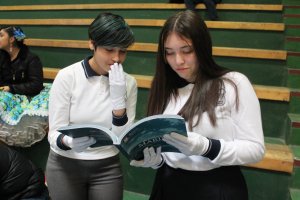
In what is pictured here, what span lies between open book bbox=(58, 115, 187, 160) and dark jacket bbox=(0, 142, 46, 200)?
3.14ft

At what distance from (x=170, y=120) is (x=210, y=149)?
134 mm

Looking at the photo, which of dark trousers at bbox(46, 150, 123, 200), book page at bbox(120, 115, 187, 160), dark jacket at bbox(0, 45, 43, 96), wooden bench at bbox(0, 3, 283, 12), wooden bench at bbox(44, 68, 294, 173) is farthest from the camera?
wooden bench at bbox(0, 3, 283, 12)

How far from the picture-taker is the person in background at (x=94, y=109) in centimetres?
91

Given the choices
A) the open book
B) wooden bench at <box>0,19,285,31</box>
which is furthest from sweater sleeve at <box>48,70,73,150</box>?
wooden bench at <box>0,19,285,31</box>

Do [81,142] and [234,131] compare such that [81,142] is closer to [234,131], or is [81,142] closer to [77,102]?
[77,102]

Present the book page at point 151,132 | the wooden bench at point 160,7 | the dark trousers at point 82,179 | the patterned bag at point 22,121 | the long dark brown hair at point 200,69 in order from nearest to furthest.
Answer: the book page at point 151,132
the long dark brown hair at point 200,69
the dark trousers at point 82,179
the patterned bag at point 22,121
the wooden bench at point 160,7

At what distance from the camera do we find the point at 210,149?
0.72 m

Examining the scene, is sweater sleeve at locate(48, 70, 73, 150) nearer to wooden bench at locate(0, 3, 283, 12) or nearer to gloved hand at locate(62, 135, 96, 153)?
gloved hand at locate(62, 135, 96, 153)

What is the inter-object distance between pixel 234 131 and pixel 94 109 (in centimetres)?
43

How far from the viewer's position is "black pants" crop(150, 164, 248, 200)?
30.8 inches

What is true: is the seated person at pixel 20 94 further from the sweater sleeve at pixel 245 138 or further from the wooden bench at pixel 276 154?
the sweater sleeve at pixel 245 138

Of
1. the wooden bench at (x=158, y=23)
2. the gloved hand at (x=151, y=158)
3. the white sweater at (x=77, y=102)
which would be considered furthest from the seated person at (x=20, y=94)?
the gloved hand at (x=151, y=158)

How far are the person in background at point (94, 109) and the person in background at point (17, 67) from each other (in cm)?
110

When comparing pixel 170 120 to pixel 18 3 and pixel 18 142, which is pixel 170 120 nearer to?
pixel 18 142
